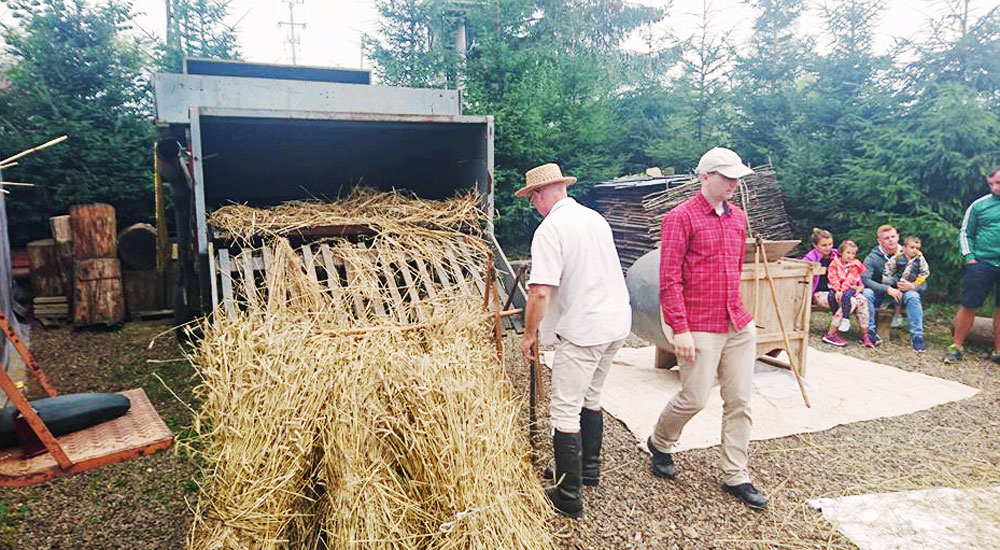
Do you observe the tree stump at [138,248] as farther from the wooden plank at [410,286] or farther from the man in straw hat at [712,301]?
the man in straw hat at [712,301]

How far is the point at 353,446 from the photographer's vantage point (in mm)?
2451

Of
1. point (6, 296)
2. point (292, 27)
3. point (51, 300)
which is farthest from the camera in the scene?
point (292, 27)

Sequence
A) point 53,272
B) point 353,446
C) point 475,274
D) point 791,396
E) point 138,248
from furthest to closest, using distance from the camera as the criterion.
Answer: point 138,248
point 53,272
point 791,396
point 475,274
point 353,446

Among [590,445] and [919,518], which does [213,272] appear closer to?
[590,445]

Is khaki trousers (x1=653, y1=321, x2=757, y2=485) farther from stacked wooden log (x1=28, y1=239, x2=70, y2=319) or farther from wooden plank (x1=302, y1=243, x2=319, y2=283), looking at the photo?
stacked wooden log (x1=28, y1=239, x2=70, y2=319)

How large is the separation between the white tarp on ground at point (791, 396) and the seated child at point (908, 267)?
1.48 m

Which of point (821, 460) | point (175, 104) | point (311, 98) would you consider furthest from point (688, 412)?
point (175, 104)

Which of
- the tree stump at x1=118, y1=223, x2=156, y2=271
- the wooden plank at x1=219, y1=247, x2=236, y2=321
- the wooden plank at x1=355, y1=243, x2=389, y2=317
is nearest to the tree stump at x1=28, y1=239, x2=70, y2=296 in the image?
the tree stump at x1=118, y1=223, x2=156, y2=271

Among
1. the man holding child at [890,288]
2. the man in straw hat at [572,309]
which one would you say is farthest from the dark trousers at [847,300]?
the man in straw hat at [572,309]

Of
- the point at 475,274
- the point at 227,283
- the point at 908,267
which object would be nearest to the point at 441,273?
the point at 475,274

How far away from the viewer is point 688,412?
3299 millimetres

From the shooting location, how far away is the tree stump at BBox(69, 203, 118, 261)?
6.74 m

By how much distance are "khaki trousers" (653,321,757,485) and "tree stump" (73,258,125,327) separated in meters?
6.47

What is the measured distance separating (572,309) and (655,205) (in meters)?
5.98
